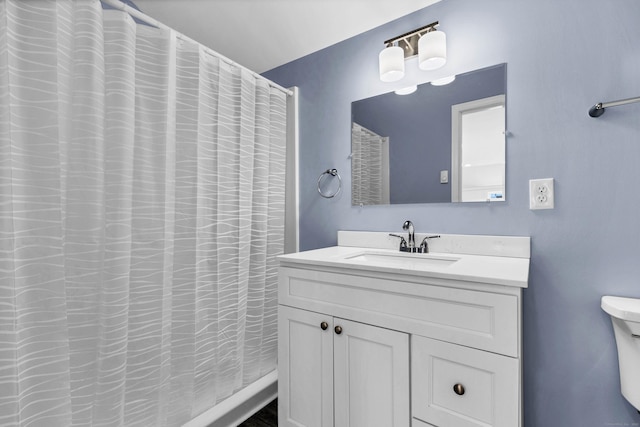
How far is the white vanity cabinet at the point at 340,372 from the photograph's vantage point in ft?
3.51

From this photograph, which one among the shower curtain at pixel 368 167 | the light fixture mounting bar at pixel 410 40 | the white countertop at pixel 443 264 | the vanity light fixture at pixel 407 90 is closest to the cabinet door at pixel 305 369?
the white countertop at pixel 443 264

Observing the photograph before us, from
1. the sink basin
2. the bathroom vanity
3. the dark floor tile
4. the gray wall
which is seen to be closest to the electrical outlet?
the gray wall

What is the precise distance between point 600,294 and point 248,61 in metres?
2.35

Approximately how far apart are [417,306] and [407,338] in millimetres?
121

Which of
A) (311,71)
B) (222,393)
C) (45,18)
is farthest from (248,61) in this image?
(222,393)

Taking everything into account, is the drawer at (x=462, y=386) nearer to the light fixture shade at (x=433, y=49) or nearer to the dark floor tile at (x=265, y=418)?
the dark floor tile at (x=265, y=418)

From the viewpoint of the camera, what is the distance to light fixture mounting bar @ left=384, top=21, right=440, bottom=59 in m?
1.49

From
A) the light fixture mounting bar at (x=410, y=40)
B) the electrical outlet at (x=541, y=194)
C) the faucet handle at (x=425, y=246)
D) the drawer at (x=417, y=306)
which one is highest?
the light fixture mounting bar at (x=410, y=40)

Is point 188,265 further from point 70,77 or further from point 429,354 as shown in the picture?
point 429,354

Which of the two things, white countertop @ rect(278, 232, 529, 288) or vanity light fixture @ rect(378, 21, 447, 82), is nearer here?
white countertop @ rect(278, 232, 529, 288)

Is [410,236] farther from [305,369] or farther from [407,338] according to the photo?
[305,369]

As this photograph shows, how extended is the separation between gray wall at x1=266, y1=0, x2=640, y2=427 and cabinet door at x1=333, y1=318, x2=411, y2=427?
0.65m

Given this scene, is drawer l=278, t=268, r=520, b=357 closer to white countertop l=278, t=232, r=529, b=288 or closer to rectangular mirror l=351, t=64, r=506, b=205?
white countertop l=278, t=232, r=529, b=288

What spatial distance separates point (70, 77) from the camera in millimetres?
1010
